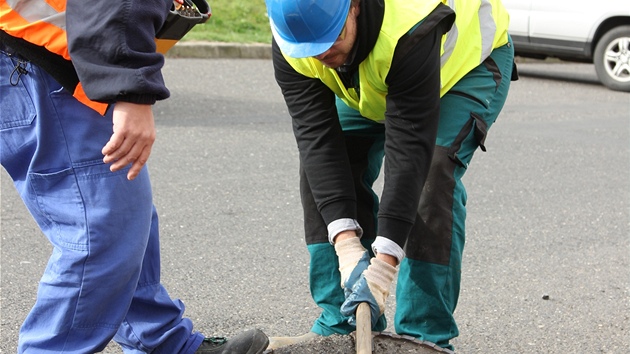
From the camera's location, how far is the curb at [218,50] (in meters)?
10.2

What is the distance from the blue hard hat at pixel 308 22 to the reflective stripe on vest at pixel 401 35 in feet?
0.61

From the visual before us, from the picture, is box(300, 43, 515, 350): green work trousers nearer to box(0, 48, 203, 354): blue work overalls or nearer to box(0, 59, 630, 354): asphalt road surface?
box(0, 59, 630, 354): asphalt road surface

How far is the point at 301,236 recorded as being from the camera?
183 inches

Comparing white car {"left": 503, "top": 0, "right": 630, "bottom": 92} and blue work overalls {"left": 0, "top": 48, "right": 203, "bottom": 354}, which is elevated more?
blue work overalls {"left": 0, "top": 48, "right": 203, "bottom": 354}

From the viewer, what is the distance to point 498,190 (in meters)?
5.70

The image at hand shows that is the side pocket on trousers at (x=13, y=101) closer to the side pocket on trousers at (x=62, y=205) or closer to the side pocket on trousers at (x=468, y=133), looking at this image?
the side pocket on trousers at (x=62, y=205)

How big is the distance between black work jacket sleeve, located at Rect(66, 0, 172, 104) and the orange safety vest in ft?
0.29

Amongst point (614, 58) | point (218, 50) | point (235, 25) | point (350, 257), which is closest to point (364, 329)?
point (350, 257)

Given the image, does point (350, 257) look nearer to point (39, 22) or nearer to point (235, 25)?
point (39, 22)

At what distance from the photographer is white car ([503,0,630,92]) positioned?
10.6 metres

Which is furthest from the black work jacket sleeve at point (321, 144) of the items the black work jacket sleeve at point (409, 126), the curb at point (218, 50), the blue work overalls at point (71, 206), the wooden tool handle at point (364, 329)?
the curb at point (218, 50)

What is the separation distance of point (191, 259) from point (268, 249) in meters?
0.39

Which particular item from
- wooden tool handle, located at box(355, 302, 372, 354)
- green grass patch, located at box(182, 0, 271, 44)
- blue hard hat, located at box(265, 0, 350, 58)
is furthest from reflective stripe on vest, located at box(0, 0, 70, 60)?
green grass patch, located at box(182, 0, 271, 44)

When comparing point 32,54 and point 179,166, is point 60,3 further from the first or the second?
point 179,166
